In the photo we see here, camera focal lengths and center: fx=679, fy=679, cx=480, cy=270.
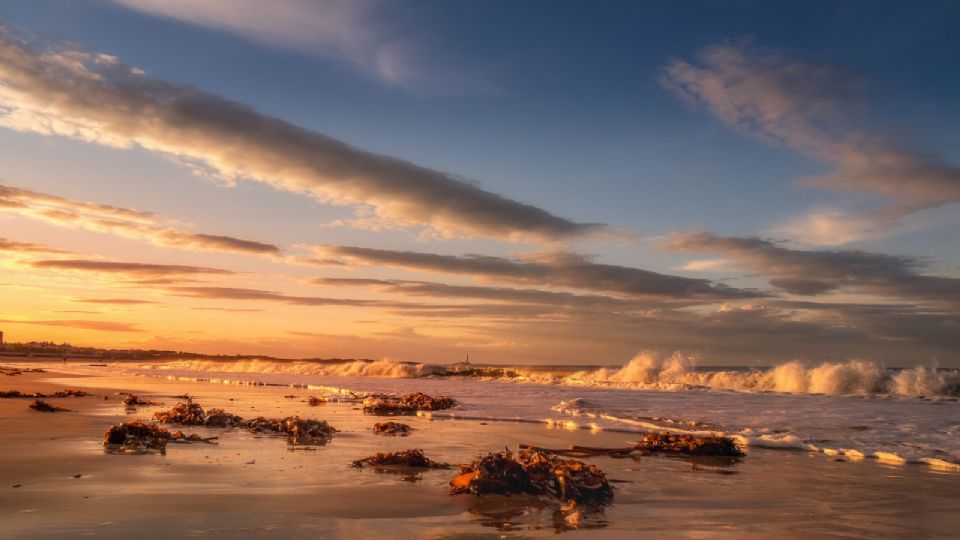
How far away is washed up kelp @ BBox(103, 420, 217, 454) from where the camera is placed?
435 inches

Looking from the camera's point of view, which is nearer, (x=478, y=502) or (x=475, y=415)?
(x=478, y=502)

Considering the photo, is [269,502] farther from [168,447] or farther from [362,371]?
[362,371]

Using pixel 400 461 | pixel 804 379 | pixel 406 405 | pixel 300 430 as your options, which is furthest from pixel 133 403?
pixel 804 379

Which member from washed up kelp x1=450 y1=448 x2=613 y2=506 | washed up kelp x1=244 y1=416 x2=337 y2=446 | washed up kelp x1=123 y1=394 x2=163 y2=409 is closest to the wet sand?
washed up kelp x1=450 y1=448 x2=613 y2=506

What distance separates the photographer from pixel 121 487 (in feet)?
25.3

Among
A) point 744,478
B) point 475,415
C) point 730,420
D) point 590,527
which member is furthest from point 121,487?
point 730,420

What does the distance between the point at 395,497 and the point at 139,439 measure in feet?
20.8

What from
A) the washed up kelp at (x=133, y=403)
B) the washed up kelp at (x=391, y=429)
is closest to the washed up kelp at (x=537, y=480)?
the washed up kelp at (x=391, y=429)

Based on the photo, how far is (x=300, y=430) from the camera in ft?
43.9

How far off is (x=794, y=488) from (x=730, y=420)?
9.14 metres

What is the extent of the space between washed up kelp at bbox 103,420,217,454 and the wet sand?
281mm

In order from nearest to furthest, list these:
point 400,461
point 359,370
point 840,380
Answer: point 400,461, point 840,380, point 359,370

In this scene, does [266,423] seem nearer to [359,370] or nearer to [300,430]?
[300,430]

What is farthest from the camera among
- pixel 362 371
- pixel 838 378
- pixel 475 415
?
pixel 362 371
